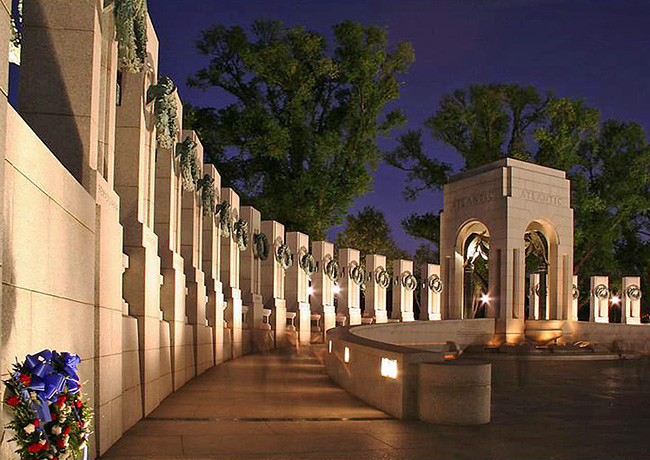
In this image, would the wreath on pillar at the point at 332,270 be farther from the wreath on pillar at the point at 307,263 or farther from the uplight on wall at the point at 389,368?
the uplight on wall at the point at 389,368

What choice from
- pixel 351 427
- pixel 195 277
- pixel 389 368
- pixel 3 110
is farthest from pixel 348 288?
pixel 3 110

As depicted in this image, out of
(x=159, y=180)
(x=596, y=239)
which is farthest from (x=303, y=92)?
(x=159, y=180)

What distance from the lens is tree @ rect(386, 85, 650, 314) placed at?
44969 mm

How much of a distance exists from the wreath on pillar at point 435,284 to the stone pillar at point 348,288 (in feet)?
15.2

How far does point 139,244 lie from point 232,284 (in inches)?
428

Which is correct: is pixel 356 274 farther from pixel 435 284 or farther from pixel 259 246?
pixel 259 246

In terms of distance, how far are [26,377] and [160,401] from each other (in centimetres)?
772

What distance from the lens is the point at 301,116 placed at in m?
39.4

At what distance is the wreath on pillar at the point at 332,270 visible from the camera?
29578mm

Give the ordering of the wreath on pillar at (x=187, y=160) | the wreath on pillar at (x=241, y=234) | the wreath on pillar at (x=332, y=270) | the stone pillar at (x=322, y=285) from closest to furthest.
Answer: the wreath on pillar at (x=187, y=160), the wreath on pillar at (x=241, y=234), the stone pillar at (x=322, y=285), the wreath on pillar at (x=332, y=270)

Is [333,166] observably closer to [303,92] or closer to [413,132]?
[303,92]

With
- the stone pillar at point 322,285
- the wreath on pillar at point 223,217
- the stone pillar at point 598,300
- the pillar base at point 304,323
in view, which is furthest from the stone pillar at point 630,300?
the wreath on pillar at point 223,217

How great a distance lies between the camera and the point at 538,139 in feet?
145

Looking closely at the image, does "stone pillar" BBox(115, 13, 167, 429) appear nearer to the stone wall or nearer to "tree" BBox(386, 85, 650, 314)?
the stone wall
